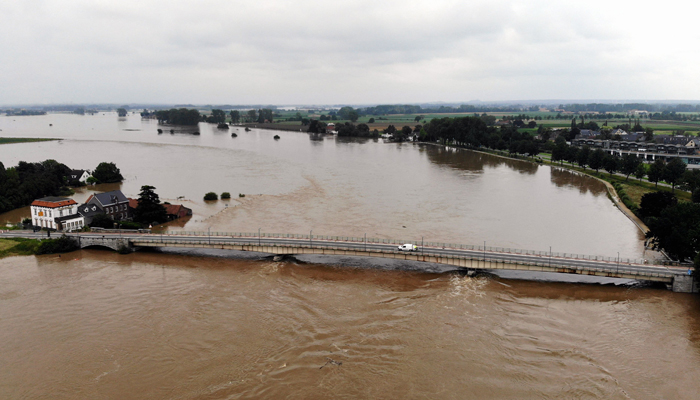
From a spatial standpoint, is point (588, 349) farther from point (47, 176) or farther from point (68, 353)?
point (47, 176)

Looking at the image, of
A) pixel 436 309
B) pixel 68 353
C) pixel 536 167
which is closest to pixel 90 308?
pixel 68 353

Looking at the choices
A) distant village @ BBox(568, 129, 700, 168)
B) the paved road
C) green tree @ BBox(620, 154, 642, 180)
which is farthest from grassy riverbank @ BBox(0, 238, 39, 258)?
distant village @ BBox(568, 129, 700, 168)

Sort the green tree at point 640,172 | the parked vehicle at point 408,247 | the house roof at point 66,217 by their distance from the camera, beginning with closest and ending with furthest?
the parked vehicle at point 408,247
the house roof at point 66,217
the green tree at point 640,172

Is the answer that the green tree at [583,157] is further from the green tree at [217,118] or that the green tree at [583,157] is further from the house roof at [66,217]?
the green tree at [217,118]

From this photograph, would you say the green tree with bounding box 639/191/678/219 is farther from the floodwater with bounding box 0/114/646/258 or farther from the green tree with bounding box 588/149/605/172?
the green tree with bounding box 588/149/605/172

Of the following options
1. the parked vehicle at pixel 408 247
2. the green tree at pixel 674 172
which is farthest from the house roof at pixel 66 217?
the green tree at pixel 674 172

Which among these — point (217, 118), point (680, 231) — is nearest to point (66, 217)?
point (680, 231)

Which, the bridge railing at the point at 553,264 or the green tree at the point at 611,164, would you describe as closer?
the bridge railing at the point at 553,264
